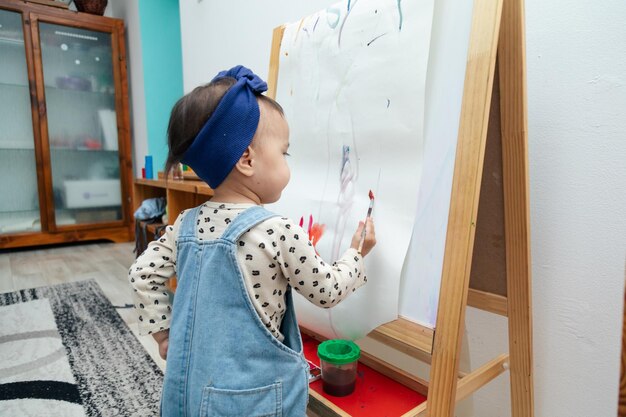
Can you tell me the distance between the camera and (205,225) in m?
0.56

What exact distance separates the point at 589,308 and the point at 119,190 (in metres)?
3.23

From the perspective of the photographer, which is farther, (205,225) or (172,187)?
(172,187)

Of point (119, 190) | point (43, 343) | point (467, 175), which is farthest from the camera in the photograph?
point (119, 190)

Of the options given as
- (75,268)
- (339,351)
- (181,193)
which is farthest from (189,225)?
(75,268)

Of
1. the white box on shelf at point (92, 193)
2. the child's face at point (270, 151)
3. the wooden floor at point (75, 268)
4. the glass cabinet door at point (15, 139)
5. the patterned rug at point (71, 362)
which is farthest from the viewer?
the white box on shelf at point (92, 193)

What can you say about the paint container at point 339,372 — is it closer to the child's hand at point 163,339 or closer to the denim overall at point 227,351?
the denim overall at point 227,351

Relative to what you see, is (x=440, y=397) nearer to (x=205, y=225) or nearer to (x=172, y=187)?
(x=205, y=225)

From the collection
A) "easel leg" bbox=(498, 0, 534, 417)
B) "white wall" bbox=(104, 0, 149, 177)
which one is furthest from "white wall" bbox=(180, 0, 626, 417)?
"white wall" bbox=(104, 0, 149, 177)

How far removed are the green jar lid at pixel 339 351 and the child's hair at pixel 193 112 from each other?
395 mm

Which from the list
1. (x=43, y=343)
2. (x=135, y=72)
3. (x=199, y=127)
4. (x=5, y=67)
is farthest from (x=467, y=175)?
(x=5, y=67)

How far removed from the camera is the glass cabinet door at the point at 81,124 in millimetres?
2824

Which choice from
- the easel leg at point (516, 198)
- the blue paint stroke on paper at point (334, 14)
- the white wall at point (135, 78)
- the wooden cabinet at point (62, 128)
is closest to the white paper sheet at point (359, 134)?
the blue paint stroke on paper at point (334, 14)

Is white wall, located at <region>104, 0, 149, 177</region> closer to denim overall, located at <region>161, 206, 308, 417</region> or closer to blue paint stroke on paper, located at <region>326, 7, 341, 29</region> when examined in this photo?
blue paint stroke on paper, located at <region>326, 7, 341, 29</region>

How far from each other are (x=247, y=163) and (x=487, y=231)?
16.0 inches
